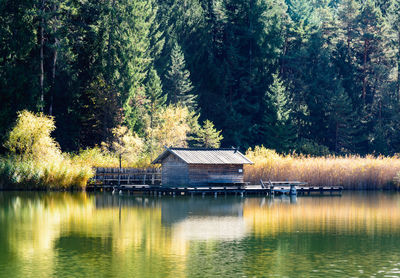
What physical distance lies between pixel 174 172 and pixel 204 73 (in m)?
39.1

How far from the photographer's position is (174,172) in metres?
58.0

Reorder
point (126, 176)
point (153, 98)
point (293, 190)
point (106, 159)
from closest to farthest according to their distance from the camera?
1. point (293, 190)
2. point (126, 176)
3. point (106, 159)
4. point (153, 98)

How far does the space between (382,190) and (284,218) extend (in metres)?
25.5

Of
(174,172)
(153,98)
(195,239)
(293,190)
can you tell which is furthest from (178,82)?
(195,239)

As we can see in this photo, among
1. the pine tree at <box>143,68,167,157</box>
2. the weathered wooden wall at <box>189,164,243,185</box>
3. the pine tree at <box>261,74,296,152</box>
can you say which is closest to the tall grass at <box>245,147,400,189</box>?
the weathered wooden wall at <box>189,164,243,185</box>

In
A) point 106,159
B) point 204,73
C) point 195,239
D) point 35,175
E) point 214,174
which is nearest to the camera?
point 195,239

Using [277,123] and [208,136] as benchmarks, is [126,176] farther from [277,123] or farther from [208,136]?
[277,123]

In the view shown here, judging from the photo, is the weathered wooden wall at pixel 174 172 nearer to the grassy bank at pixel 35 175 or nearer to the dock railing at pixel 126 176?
the dock railing at pixel 126 176

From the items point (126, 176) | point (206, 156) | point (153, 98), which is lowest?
point (126, 176)

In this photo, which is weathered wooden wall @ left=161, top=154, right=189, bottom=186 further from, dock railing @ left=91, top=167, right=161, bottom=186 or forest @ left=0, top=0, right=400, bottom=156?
forest @ left=0, top=0, right=400, bottom=156

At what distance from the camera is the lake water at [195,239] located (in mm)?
23531

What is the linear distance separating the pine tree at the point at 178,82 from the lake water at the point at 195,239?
38.9 m

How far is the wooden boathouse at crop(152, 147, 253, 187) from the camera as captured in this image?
57.1 metres

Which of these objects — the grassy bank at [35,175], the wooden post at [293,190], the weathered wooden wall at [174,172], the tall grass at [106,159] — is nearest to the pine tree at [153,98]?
the tall grass at [106,159]
